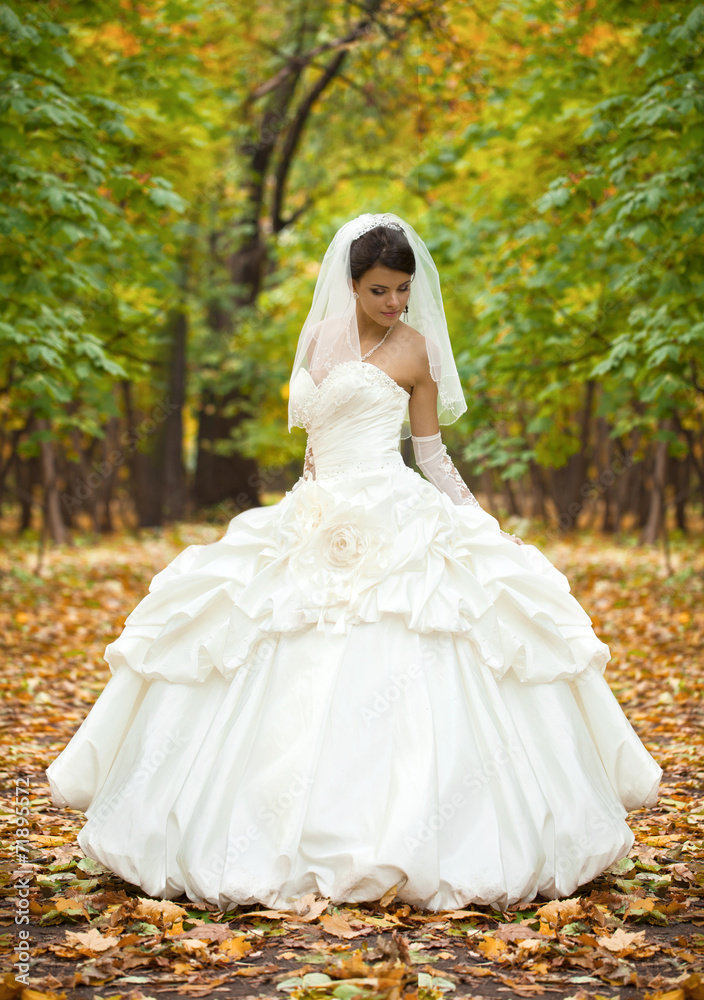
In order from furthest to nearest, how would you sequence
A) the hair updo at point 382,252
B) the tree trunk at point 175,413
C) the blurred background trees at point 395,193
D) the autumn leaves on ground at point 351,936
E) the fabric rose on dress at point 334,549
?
the tree trunk at point 175,413 → the blurred background trees at point 395,193 → the hair updo at point 382,252 → the fabric rose on dress at point 334,549 → the autumn leaves on ground at point 351,936

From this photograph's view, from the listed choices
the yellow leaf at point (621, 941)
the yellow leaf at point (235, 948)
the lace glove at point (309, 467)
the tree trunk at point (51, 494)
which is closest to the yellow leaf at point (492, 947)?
the yellow leaf at point (621, 941)

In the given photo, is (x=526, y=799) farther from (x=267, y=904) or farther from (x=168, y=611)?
(x=168, y=611)

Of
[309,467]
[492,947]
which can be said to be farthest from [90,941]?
[309,467]

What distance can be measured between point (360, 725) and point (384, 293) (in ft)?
5.77

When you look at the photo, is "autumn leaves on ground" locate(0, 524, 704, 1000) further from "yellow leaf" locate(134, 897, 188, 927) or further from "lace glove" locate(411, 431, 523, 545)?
"lace glove" locate(411, 431, 523, 545)

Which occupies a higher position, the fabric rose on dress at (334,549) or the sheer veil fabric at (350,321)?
the sheer veil fabric at (350,321)

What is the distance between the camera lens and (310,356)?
4242 millimetres

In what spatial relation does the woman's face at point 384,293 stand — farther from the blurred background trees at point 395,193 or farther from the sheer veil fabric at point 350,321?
the blurred background trees at point 395,193

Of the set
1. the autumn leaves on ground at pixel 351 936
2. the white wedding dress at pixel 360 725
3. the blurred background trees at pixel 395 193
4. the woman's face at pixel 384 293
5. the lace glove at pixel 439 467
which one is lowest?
the autumn leaves on ground at pixel 351 936

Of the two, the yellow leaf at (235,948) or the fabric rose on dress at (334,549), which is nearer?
the yellow leaf at (235,948)

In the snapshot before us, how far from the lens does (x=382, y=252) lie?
3938mm

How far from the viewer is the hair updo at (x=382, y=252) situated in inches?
155

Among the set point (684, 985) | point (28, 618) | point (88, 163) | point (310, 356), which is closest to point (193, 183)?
point (88, 163)

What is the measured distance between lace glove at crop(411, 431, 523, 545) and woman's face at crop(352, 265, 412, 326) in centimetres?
54
